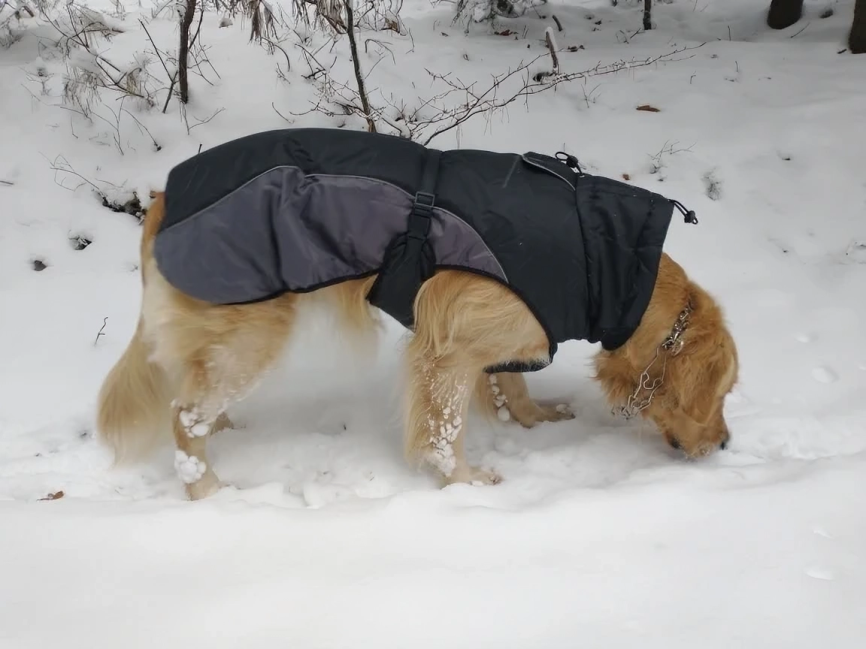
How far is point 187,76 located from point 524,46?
10.2 feet

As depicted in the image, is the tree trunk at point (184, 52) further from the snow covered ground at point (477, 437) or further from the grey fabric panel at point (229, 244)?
the grey fabric panel at point (229, 244)

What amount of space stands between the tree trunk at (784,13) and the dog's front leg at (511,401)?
5.57 metres

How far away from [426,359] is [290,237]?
73 centimetres

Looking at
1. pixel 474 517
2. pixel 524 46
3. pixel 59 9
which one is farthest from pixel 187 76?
pixel 474 517

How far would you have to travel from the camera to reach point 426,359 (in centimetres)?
250

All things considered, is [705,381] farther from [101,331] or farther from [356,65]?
[356,65]

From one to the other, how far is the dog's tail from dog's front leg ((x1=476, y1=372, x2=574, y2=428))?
4.69 feet

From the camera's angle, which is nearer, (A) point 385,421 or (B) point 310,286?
(B) point 310,286

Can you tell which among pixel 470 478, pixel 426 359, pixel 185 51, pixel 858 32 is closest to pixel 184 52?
pixel 185 51

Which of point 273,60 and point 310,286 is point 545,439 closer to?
Result: point 310,286

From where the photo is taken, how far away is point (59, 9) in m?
5.57

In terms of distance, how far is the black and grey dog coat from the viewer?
2.18 meters


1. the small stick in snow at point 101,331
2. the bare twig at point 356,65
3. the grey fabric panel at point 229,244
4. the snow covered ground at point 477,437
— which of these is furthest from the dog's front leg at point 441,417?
the bare twig at point 356,65

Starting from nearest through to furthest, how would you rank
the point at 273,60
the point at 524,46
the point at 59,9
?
1. the point at 273,60
2. the point at 59,9
3. the point at 524,46
